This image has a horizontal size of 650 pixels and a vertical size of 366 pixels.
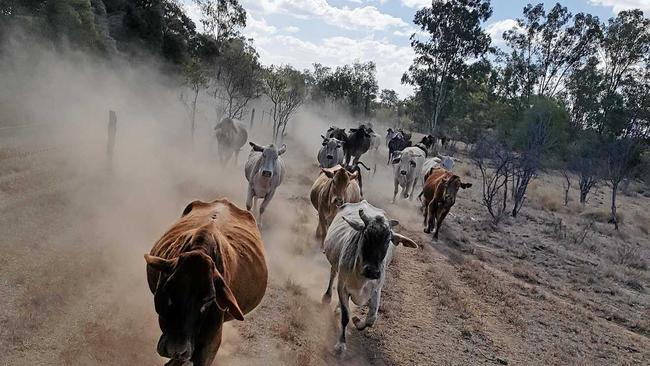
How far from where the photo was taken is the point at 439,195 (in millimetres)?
13953

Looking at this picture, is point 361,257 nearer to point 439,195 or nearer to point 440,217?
point 439,195

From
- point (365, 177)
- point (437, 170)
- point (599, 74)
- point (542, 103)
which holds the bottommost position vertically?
point (365, 177)

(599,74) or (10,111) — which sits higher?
(599,74)

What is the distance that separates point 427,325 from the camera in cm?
853

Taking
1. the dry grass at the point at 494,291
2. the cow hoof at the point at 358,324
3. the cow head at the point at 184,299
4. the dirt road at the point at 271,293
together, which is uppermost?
the cow head at the point at 184,299

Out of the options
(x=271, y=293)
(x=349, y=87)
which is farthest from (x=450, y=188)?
(x=349, y=87)

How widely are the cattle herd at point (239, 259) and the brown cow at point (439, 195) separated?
34mm

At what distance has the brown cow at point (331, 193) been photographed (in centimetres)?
1045

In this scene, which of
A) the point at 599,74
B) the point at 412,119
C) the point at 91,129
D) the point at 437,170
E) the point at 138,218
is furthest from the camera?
the point at 412,119

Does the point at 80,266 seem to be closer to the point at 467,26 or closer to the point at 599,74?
the point at 467,26

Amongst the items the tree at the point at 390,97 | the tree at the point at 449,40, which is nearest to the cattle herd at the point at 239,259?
the tree at the point at 449,40

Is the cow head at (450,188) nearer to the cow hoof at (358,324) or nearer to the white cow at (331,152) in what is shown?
the white cow at (331,152)

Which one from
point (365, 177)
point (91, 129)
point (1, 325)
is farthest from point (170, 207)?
point (365, 177)

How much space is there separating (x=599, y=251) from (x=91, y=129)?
21304mm
